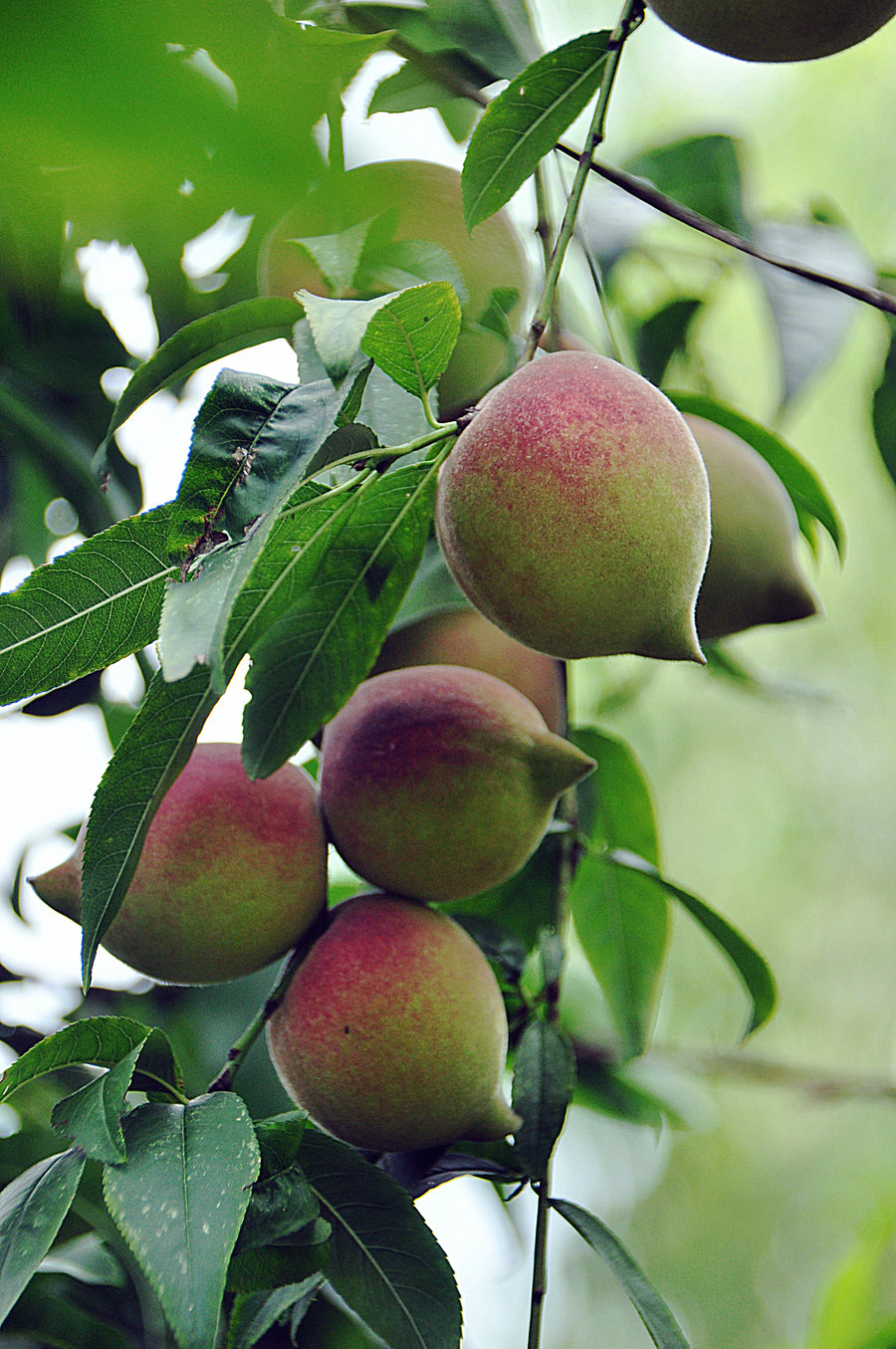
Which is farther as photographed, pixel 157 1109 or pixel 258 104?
pixel 157 1109

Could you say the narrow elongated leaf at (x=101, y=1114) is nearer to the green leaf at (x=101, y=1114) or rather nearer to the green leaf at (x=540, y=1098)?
the green leaf at (x=101, y=1114)

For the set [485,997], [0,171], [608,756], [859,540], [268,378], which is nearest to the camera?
[0,171]

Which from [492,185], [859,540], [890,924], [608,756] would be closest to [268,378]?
[492,185]

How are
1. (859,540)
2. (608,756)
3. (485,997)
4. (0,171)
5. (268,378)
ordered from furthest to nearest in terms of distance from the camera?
1. (859,540)
2. (608,756)
3. (485,997)
4. (268,378)
5. (0,171)

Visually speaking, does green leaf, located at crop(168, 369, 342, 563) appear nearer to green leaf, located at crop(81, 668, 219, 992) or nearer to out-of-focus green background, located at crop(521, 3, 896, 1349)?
green leaf, located at crop(81, 668, 219, 992)

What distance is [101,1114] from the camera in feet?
1.47

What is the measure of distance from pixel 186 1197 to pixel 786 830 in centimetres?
346

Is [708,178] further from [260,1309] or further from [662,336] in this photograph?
[260,1309]

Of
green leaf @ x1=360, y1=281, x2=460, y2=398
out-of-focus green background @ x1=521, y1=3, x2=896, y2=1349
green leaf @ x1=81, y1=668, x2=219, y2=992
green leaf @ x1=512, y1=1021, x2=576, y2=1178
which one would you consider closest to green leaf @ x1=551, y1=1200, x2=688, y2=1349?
green leaf @ x1=512, y1=1021, x2=576, y2=1178

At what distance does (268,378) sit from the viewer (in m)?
0.43

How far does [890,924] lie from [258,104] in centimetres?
386

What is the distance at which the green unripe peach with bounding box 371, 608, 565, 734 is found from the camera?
68 centimetres

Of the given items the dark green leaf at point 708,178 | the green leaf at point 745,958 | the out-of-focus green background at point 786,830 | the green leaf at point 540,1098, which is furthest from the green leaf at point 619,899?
the out-of-focus green background at point 786,830

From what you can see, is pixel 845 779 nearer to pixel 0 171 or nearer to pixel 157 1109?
pixel 157 1109
